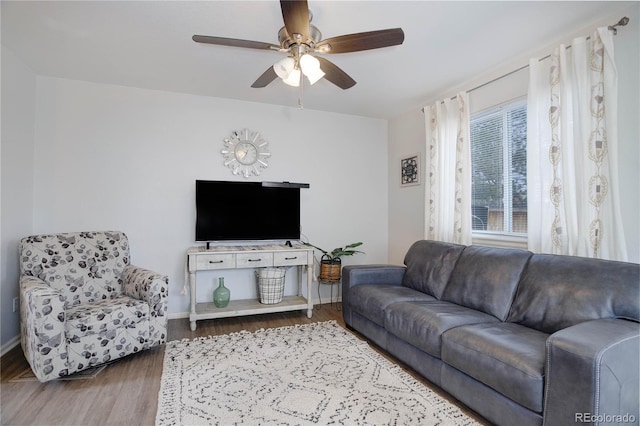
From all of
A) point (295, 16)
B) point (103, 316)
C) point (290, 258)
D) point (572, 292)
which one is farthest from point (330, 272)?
point (295, 16)

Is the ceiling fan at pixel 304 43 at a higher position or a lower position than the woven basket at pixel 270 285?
higher

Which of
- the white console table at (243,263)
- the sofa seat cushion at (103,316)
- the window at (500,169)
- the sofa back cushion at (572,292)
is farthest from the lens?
the white console table at (243,263)

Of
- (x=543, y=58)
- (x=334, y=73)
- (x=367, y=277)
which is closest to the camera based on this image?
(x=334, y=73)

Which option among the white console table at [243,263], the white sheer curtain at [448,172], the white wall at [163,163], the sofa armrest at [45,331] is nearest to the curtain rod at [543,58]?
the white sheer curtain at [448,172]

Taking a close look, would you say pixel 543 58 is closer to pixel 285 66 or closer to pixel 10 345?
pixel 285 66

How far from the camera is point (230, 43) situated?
1.89 meters

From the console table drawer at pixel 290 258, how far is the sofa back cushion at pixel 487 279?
1.53 m

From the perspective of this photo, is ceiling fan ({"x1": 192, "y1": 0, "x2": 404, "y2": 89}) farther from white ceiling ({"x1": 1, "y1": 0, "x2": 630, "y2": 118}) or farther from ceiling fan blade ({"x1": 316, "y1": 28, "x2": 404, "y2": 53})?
white ceiling ({"x1": 1, "y1": 0, "x2": 630, "y2": 118})

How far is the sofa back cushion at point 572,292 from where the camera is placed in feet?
5.58

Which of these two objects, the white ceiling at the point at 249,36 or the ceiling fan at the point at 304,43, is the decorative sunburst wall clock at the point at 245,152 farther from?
the ceiling fan at the point at 304,43

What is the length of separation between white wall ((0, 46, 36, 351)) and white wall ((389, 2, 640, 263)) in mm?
4010

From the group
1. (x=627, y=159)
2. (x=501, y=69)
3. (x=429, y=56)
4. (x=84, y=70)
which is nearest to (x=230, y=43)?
(x=429, y=56)

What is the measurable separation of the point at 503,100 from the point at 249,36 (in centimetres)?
227

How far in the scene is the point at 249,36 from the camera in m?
2.36
